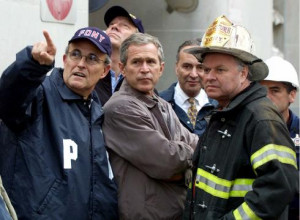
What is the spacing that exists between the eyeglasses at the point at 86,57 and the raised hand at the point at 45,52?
53cm

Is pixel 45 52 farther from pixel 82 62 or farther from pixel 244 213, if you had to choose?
pixel 244 213

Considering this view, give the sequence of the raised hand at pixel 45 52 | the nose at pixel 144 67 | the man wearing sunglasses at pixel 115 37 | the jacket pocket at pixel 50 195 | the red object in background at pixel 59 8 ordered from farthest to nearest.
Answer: the red object in background at pixel 59 8 → the man wearing sunglasses at pixel 115 37 → the nose at pixel 144 67 → the jacket pocket at pixel 50 195 → the raised hand at pixel 45 52

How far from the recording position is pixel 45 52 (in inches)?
152

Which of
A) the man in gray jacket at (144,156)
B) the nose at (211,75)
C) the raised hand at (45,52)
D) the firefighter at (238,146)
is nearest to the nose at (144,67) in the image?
the man in gray jacket at (144,156)

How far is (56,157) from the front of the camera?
13.6 ft

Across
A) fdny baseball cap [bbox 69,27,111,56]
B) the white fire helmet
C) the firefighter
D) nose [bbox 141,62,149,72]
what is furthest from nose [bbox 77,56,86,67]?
the white fire helmet

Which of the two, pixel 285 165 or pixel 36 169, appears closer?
pixel 285 165

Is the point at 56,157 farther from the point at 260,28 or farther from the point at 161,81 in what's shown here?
the point at 260,28

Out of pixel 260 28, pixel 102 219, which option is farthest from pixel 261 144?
pixel 260 28

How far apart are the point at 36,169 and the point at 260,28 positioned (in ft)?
21.2

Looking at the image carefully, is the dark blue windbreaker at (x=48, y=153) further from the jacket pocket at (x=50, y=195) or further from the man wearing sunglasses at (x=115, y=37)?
the man wearing sunglasses at (x=115, y=37)

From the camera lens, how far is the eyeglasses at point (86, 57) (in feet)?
14.6

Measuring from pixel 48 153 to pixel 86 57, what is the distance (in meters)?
0.68

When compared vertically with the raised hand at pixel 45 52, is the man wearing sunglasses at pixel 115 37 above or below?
below
